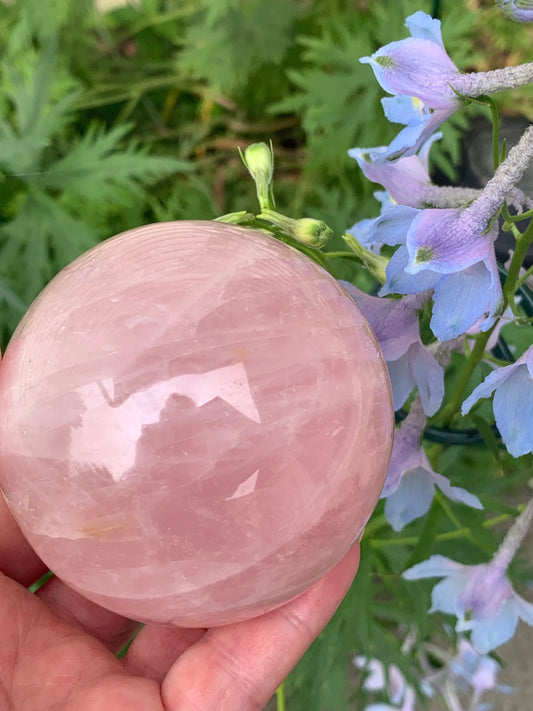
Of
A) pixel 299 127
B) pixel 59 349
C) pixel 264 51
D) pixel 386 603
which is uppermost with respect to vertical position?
pixel 59 349

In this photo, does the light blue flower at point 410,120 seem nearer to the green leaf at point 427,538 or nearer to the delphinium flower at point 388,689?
the green leaf at point 427,538

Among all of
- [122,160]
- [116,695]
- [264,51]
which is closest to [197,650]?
[116,695]

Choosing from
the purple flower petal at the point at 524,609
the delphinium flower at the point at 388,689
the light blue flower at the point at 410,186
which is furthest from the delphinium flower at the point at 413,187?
the delphinium flower at the point at 388,689

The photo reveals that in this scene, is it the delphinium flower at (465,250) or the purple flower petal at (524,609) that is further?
the purple flower petal at (524,609)

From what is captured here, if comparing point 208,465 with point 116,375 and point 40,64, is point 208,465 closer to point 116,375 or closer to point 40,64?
point 116,375

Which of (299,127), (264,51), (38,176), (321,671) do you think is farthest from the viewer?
(299,127)

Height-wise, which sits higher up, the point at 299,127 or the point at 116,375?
the point at 116,375

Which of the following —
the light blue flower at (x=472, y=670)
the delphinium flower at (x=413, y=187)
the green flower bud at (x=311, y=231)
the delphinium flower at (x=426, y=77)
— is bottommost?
the light blue flower at (x=472, y=670)
